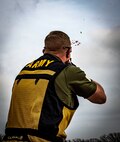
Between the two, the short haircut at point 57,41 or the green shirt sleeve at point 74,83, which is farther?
the short haircut at point 57,41

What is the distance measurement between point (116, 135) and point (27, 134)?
28258mm

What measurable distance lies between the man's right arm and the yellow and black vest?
0.30 metres

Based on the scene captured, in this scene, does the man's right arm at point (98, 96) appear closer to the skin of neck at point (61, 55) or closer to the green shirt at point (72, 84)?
the green shirt at point (72, 84)

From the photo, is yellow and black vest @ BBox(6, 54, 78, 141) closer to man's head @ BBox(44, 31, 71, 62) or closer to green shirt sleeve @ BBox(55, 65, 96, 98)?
green shirt sleeve @ BBox(55, 65, 96, 98)

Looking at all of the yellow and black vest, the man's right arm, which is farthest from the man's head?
the man's right arm

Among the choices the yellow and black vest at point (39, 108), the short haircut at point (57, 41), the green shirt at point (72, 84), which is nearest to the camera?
the yellow and black vest at point (39, 108)

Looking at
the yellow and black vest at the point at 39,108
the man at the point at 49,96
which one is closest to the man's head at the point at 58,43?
the man at the point at 49,96

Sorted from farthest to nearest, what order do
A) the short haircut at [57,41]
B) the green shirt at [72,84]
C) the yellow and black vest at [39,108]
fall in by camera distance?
the short haircut at [57,41] → the green shirt at [72,84] → the yellow and black vest at [39,108]

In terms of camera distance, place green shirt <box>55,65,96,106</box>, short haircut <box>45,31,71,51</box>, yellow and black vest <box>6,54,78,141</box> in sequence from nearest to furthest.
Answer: yellow and black vest <box>6,54,78,141</box> < green shirt <box>55,65,96,106</box> < short haircut <box>45,31,71,51</box>

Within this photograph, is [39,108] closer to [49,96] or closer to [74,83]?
[49,96]

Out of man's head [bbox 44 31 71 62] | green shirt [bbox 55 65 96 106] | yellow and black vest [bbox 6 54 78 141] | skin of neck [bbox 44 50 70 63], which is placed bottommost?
yellow and black vest [bbox 6 54 78 141]

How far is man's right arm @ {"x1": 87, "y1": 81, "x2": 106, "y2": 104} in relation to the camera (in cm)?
471

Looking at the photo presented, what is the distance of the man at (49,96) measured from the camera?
4422 millimetres

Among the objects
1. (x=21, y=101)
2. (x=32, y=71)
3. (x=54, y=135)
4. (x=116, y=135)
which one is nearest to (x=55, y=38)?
(x=32, y=71)
